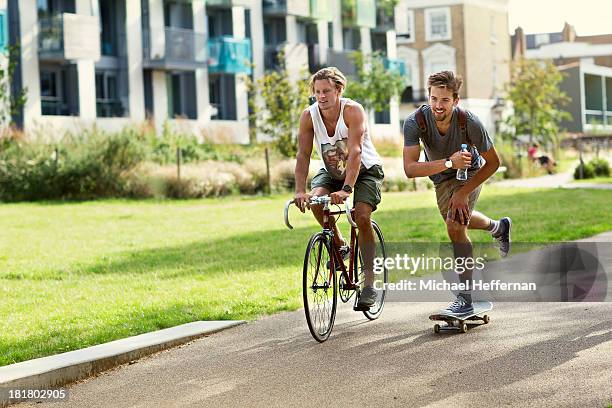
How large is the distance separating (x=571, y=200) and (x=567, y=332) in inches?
606

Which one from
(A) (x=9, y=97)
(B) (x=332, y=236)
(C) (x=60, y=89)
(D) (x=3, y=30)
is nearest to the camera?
(B) (x=332, y=236)

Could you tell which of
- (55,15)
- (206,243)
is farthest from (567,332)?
(55,15)

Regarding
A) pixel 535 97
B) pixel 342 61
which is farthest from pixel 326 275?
pixel 535 97

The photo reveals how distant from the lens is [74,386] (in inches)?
267

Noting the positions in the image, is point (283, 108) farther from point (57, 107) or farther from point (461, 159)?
point (461, 159)

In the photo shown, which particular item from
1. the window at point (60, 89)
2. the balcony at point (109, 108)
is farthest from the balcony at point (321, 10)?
the window at point (60, 89)

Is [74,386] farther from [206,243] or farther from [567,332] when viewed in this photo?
[206,243]

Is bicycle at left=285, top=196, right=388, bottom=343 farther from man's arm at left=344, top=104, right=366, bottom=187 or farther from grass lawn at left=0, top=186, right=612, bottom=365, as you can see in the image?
grass lawn at left=0, top=186, right=612, bottom=365

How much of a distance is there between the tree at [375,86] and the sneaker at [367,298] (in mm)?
37571

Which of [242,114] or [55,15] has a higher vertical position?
[55,15]

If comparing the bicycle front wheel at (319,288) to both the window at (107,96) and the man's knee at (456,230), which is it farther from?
the window at (107,96)

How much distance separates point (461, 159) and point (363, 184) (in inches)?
36.0

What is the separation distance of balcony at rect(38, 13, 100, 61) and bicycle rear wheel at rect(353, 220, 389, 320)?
29136 millimetres

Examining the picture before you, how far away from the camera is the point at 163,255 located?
1455 centimetres
